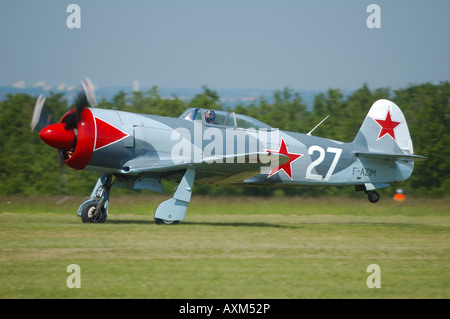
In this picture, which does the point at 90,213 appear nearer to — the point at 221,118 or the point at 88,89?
the point at 88,89

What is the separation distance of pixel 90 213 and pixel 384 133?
7778mm

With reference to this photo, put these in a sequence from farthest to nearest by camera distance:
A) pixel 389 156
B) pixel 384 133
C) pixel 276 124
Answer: pixel 276 124 → pixel 384 133 → pixel 389 156

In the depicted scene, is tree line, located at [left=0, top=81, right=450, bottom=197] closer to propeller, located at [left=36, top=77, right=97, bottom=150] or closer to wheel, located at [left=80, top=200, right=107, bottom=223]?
wheel, located at [left=80, top=200, right=107, bottom=223]

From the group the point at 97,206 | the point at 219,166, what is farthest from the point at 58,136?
the point at 219,166

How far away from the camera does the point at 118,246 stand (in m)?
8.85

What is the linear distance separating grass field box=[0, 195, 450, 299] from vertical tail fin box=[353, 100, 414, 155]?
A: 1916 millimetres

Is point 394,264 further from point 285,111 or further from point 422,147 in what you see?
point 285,111

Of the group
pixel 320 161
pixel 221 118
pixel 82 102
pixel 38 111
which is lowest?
pixel 320 161

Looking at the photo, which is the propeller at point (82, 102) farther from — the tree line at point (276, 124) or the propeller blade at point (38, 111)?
the tree line at point (276, 124)

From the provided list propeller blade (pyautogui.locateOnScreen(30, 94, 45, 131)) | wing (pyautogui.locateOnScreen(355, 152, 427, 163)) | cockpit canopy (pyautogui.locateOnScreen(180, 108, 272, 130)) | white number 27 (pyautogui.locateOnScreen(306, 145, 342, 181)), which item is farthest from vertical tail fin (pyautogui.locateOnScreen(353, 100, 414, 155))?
propeller blade (pyautogui.locateOnScreen(30, 94, 45, 131))

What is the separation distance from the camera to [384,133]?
15094 mm

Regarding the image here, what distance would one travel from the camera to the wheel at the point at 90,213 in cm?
1208
